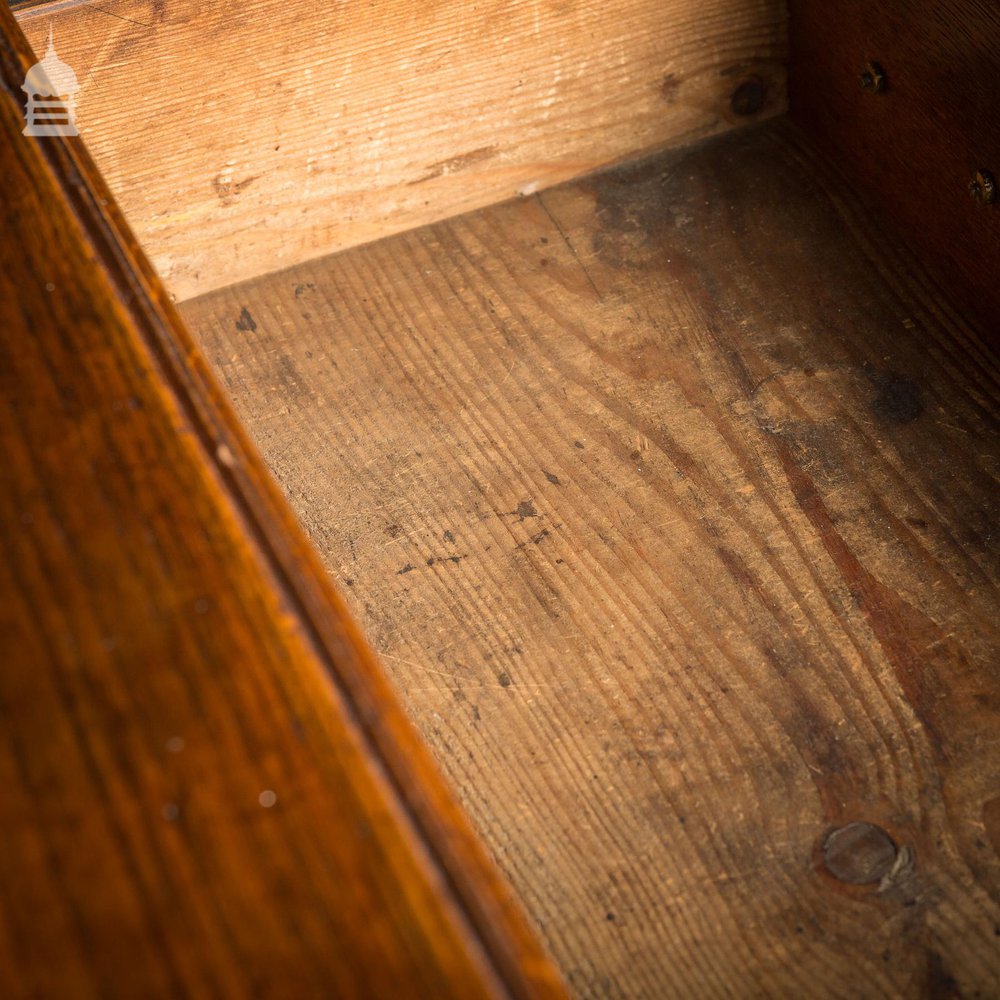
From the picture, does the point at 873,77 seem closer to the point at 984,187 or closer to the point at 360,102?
the point at 984,187

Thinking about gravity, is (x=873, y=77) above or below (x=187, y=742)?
below

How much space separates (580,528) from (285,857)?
625 mm

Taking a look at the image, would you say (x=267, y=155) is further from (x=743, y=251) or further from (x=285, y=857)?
(x=285, y=857)

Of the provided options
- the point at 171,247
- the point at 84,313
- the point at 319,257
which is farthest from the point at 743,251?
the point at 84,313

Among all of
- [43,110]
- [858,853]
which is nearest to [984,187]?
[858,853]

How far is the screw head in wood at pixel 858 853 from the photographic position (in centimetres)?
79

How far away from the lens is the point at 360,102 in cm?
126

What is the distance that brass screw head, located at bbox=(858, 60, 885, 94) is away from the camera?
3.87ft

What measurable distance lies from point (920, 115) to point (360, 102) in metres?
0.62

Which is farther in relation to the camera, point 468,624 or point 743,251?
point 743,251

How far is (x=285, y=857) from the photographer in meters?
0.44

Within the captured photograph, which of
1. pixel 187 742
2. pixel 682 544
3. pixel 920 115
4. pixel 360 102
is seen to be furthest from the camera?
pixel 360 102

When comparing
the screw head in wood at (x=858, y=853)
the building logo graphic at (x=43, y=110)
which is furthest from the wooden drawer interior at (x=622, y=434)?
the building logo graphic at (x=43, y=110)

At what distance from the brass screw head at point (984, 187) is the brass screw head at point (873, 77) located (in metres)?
0.19
